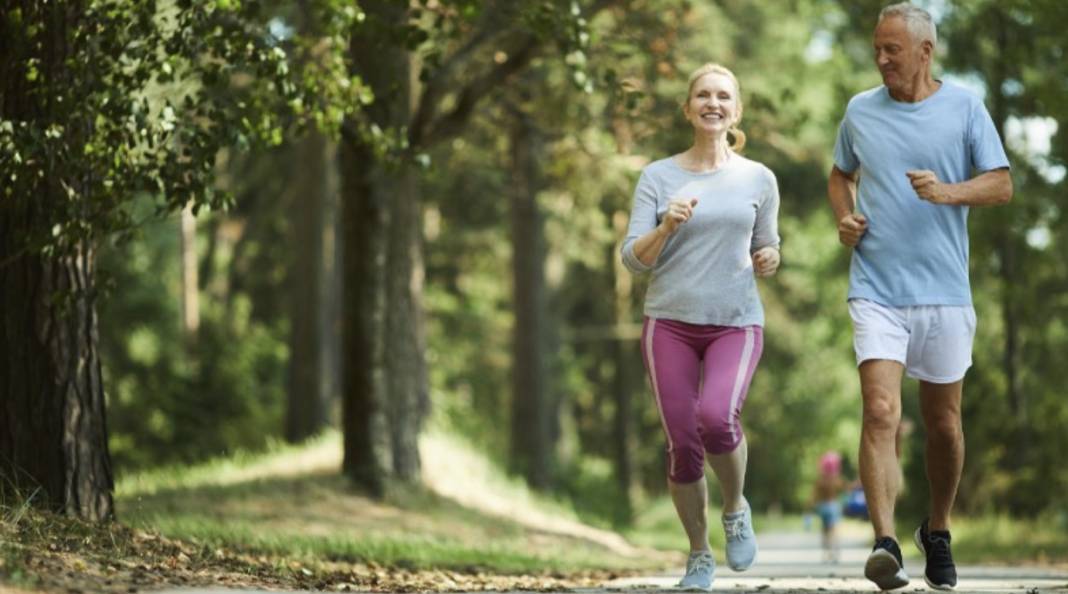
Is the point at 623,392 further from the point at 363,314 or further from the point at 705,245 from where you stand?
the point at 705,245

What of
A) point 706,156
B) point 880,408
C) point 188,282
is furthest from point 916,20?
point 188,282

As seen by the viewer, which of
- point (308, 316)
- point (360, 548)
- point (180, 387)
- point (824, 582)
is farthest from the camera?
point (180, 387)

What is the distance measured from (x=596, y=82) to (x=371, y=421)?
4.14 metres

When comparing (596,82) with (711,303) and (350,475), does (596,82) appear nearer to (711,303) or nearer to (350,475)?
(350,475)

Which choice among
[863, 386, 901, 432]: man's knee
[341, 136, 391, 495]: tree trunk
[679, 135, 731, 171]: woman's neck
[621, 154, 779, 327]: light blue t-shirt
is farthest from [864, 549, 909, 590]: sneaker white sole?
[341, 136, 391, 495]: tree trunk

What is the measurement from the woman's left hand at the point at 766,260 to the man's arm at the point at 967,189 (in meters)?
0.73

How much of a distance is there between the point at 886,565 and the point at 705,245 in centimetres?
165

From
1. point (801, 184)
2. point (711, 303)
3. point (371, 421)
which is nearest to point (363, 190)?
point (371, 421)

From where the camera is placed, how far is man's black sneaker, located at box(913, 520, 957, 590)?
8.16 meters

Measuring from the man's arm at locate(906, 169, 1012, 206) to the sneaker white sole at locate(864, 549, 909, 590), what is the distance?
5.01ft

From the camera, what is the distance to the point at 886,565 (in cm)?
752

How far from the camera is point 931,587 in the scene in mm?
8227

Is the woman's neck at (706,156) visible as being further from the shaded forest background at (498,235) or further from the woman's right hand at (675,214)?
the shaded forest background at (498,235)

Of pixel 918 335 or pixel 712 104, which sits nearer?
pixel 918 335
